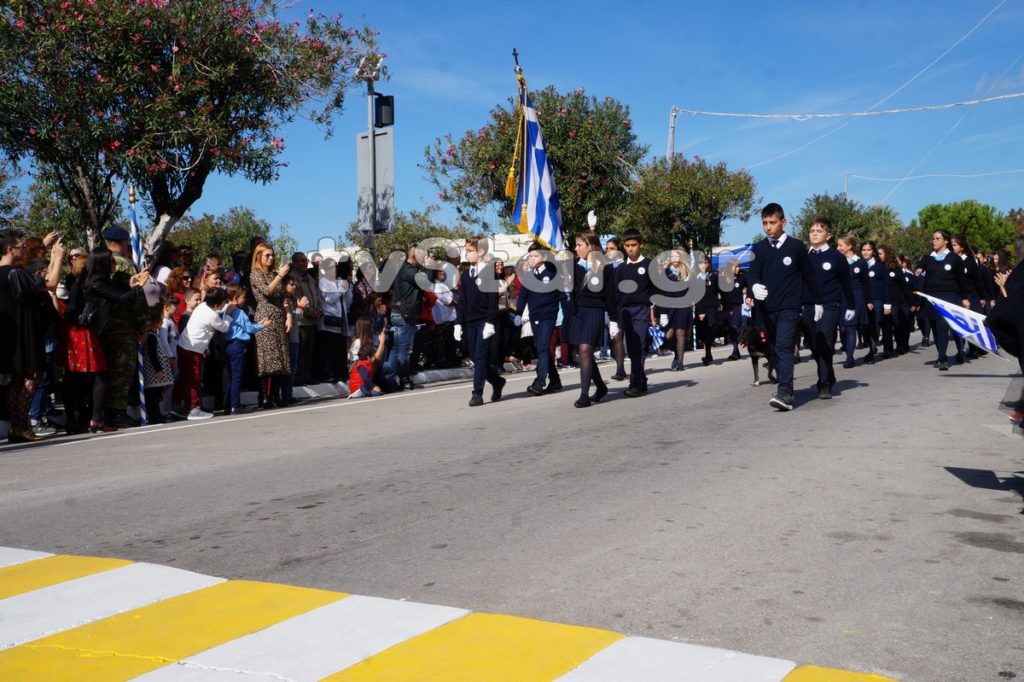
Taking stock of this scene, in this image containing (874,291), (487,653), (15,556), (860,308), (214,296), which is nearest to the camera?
(487,653)

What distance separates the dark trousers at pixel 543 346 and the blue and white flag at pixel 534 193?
3.12m

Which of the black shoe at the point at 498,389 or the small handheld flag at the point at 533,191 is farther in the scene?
the small handheld flag at the point at 533,191

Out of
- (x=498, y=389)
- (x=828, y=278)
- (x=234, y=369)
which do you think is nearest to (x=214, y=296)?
(x=234, y=369)

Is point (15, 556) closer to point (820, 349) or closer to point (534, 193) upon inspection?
point (820, 349)

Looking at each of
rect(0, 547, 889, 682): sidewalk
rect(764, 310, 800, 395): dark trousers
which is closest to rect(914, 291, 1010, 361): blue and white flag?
rect(764, 310, 800, 395): dark trousers

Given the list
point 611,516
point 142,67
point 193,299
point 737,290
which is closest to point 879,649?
point 611,516

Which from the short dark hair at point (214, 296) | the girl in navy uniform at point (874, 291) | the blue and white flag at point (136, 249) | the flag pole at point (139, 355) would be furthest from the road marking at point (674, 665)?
the girl in navy uniform at point (874, 291)

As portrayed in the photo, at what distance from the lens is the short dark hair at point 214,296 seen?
40.5 feet

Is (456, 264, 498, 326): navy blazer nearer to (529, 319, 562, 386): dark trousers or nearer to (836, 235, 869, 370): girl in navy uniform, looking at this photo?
(529, 319, 562, 386): dark trousers

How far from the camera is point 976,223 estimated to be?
104m

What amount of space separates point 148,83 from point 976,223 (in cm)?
10308

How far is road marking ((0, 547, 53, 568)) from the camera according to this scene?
5.18 m

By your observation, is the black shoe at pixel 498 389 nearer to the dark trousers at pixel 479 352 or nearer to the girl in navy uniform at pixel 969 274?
the dark trousers at pixel 479 352

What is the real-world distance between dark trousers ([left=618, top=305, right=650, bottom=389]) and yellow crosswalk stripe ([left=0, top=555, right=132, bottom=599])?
26.1 ft
